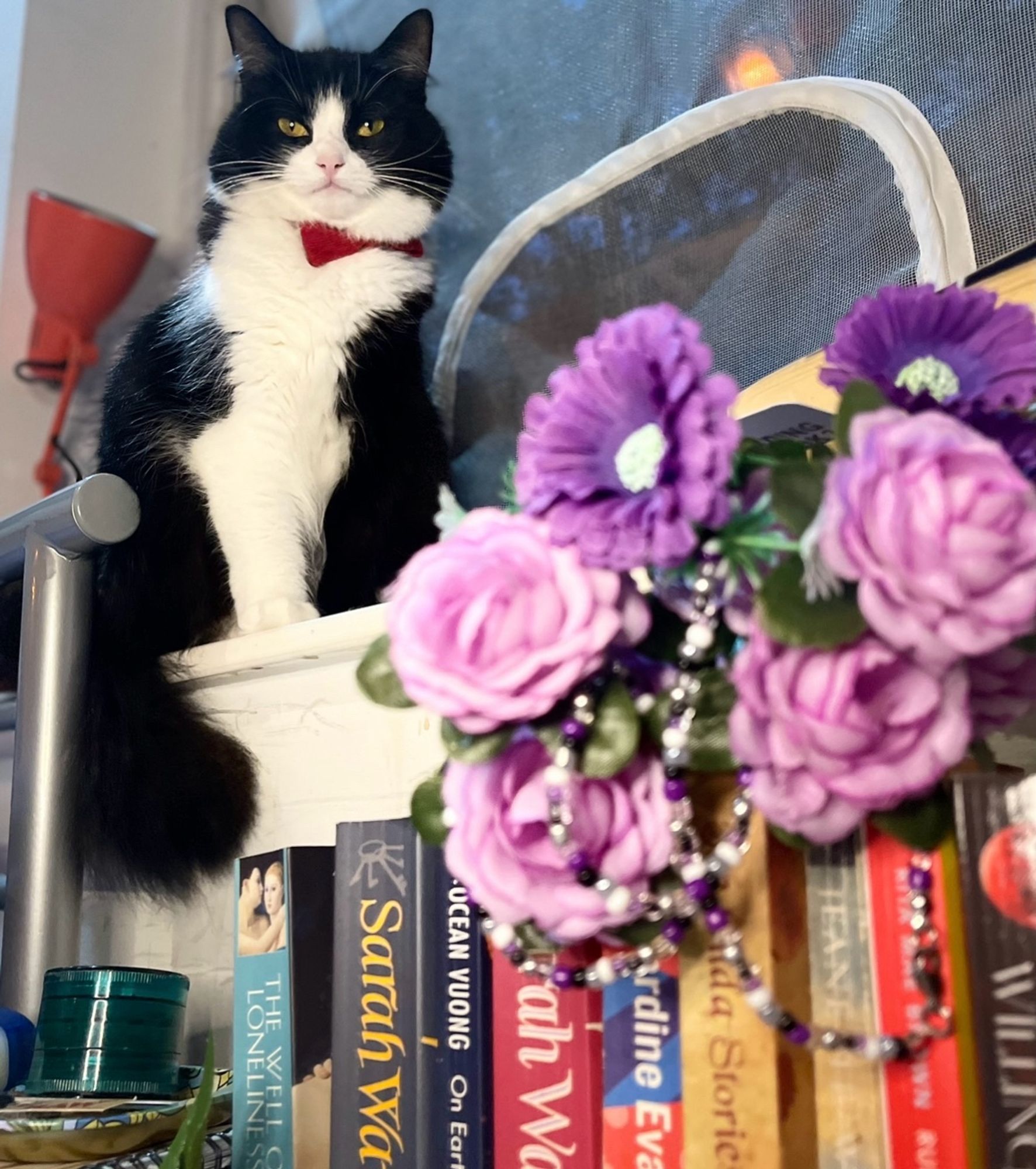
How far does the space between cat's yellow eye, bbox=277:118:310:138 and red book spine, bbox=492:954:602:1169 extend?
894mm

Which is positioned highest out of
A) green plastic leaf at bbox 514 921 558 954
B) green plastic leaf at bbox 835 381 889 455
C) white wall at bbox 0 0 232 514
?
white wall at bbox 0 0 232 514

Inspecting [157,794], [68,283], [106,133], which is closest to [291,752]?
[157,794]

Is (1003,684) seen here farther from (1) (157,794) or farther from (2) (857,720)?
(1) (157,794)

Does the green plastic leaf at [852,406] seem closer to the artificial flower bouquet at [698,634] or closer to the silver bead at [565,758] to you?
the artificial flower bouquet at [698,634]

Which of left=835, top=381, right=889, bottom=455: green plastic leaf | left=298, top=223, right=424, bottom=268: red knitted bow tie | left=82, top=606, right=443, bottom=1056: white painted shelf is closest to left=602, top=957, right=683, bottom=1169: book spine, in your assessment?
left=835, top=381, right=889, bottom=455: green plastic leaf

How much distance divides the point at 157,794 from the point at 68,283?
2.88 ft

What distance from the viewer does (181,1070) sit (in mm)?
753

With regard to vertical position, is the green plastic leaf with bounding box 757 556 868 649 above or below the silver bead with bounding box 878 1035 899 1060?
above

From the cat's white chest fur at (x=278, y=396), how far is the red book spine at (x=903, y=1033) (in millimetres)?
616

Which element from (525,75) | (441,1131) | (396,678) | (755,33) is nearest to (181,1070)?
(441,1131)

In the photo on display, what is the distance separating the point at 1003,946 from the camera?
0.33 metres

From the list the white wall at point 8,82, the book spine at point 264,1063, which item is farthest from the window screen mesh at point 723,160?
the book spine at point 264,1063

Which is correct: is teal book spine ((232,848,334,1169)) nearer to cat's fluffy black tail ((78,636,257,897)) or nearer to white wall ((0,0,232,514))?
cat's fluffy black tail ((78,636,257,897))

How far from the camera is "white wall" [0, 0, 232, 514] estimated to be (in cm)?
145
